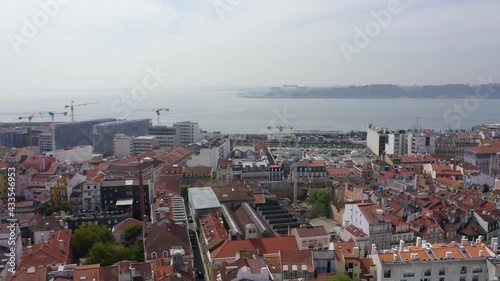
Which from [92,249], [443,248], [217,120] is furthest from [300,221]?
[217,120]

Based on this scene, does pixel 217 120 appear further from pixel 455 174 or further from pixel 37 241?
pixel 37 241

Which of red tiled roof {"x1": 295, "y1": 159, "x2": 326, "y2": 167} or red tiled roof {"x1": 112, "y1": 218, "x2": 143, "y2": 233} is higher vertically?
red tiled roof {"x1": 295, "y1": 159, "x2": 326, "y2": 167}

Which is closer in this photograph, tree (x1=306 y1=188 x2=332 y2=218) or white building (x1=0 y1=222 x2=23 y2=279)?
white building (x1=0 y1=222 x2=23 y2=279)

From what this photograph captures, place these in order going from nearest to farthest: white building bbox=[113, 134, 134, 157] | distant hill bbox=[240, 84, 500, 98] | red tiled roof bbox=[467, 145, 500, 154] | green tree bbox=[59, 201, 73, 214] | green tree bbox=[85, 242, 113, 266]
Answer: green tree bbox=[85, 242, 113, 266] → green tree bbox=[59, 201, 73, 214] → red tiled roof bbox=[467, 145, 500, 154] → white building bbox=[113, 134, 134, 157] → distant hill bbox=[240, 84, 500, 98]

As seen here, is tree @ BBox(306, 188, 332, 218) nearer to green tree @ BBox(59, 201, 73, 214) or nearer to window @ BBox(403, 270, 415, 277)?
window @ BBox(403, 270, 415, 277)

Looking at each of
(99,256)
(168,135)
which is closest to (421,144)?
(168,135)

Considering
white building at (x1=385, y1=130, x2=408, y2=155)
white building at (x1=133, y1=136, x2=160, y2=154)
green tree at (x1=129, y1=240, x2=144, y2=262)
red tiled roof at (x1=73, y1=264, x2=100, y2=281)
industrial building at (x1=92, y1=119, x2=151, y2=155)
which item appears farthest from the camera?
industrial building at (x1=92, y1=119, x2=151, y2=155)

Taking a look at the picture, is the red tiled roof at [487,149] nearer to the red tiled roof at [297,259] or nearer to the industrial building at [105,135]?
the red tiled roof at [297,259]

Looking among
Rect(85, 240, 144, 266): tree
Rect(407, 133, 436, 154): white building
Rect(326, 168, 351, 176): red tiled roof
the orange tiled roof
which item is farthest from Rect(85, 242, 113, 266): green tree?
Rect(407, 133, 436, 154): white building
